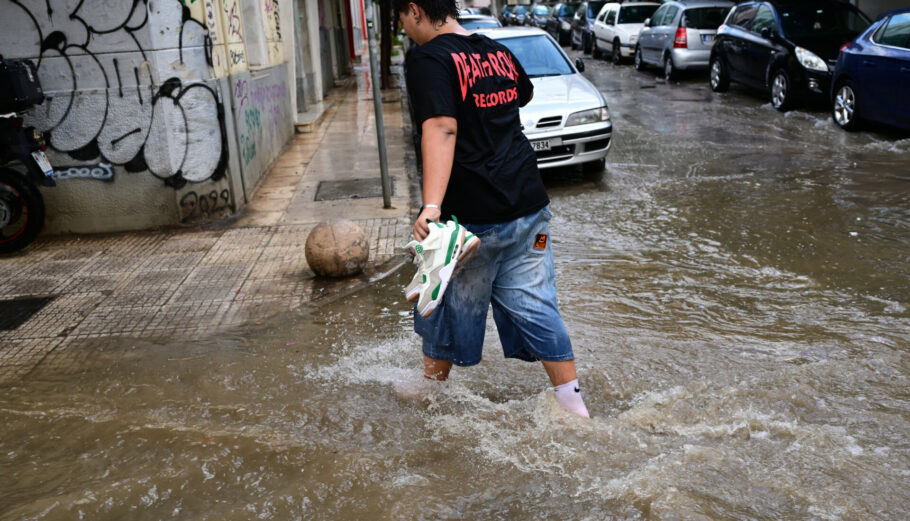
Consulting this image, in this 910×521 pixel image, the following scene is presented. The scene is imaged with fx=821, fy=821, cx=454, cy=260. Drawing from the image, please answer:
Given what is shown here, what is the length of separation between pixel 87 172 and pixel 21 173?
0.51 meters

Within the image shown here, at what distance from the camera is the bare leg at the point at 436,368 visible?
3.63m

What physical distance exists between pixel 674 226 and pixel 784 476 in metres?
4.07

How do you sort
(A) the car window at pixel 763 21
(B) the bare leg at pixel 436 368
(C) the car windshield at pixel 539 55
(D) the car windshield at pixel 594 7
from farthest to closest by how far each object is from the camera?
(D) the car windshield at pixel 594 7 < (A) the car window at pixel 763 21 < (C) the car windshield at pixel 539 55 < (B) the bare leg at pixel 436 368

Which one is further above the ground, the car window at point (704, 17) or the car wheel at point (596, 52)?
the car window at point (704, 17)

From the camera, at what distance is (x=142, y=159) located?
23.3 ft

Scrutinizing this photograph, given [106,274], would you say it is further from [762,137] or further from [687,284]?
[762,137]

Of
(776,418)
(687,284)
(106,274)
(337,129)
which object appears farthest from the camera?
(337,129)

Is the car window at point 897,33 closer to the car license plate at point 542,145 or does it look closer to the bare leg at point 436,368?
the car license plate at point 542,145

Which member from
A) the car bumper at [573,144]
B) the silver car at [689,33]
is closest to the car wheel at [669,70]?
the silver car at [689,33]

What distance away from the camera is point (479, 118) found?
123 inches

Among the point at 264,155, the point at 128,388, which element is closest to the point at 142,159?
the point at 264,155

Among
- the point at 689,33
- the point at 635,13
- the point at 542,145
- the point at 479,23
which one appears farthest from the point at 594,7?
the point at 542,145

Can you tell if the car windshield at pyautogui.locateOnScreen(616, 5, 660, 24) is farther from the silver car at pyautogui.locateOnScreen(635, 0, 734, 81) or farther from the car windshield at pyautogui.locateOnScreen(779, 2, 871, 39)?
the car windshield at pyautogui.locateOnScreen(779, 2, 871, 39)

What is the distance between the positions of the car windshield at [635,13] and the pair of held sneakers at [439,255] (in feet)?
70.8
